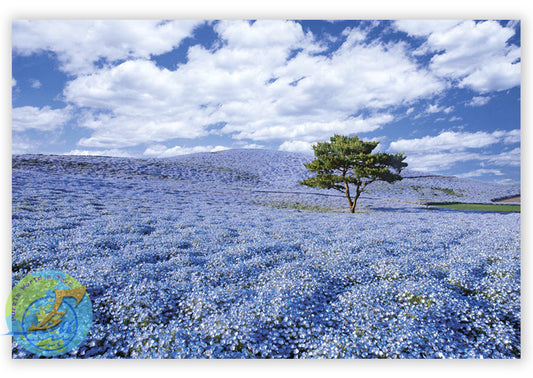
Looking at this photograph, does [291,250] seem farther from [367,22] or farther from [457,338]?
[367,22]

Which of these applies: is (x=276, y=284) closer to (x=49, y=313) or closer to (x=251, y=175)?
(x=49, y=313)

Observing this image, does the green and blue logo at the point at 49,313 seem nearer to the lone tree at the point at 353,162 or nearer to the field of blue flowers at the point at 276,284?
the field of blue flowers at the point at 276,284

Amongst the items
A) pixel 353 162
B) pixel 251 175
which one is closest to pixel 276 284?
pixel 353 162

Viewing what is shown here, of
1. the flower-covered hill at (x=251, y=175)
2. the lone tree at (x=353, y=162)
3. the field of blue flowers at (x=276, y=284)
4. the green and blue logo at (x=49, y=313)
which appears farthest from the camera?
the flower-covered hill at (x=251, y=175)

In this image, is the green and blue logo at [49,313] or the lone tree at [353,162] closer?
the green and blue logo at [49,313]

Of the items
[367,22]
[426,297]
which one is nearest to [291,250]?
[426,297]

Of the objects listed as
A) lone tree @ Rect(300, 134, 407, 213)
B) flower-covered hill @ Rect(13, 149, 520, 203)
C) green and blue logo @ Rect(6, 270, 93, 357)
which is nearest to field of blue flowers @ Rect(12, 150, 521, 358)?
green and blue logo @ Rect(6, 270, 93, 357)

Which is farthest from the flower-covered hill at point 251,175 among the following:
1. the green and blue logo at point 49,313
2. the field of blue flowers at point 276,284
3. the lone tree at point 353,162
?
the green and blue logo at point 49,313
